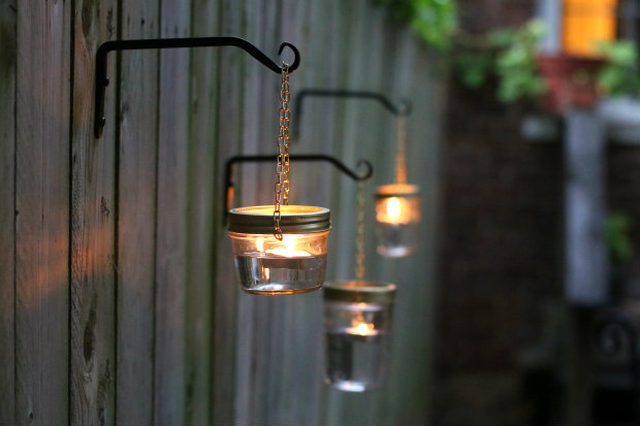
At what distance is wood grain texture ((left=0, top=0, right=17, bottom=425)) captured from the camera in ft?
4.76

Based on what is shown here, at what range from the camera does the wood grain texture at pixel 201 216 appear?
85.8 inches

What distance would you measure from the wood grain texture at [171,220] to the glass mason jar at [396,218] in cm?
116

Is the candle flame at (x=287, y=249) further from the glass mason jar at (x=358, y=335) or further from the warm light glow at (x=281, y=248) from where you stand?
the glass mason jar at (x=358, y=335)

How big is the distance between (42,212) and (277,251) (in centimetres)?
42

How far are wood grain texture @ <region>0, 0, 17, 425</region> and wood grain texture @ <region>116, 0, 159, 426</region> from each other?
34cm

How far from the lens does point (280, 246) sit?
179 centimetres

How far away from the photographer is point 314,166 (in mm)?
3125

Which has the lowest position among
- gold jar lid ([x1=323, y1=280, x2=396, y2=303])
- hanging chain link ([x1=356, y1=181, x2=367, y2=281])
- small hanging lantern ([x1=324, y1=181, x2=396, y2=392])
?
small hanging lantern ([x1=324, y1=181, x2=396, y2=392])

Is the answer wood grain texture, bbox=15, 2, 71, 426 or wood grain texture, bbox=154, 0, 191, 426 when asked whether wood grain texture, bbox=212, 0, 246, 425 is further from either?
wood grain texture, bbox=15, 2, 71, 426

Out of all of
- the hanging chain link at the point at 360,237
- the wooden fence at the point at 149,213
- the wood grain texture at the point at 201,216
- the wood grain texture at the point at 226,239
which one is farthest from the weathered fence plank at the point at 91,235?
the hanging chain link at the point at 360,237

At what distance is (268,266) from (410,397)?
349 centimetres

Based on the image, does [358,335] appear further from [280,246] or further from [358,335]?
[280,246]

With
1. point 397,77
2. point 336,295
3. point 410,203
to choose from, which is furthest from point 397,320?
point 336,295

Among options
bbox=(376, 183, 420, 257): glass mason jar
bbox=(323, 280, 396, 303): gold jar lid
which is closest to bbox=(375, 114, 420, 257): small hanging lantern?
bbox=(376, 183, 420, 257): glass mason jar
